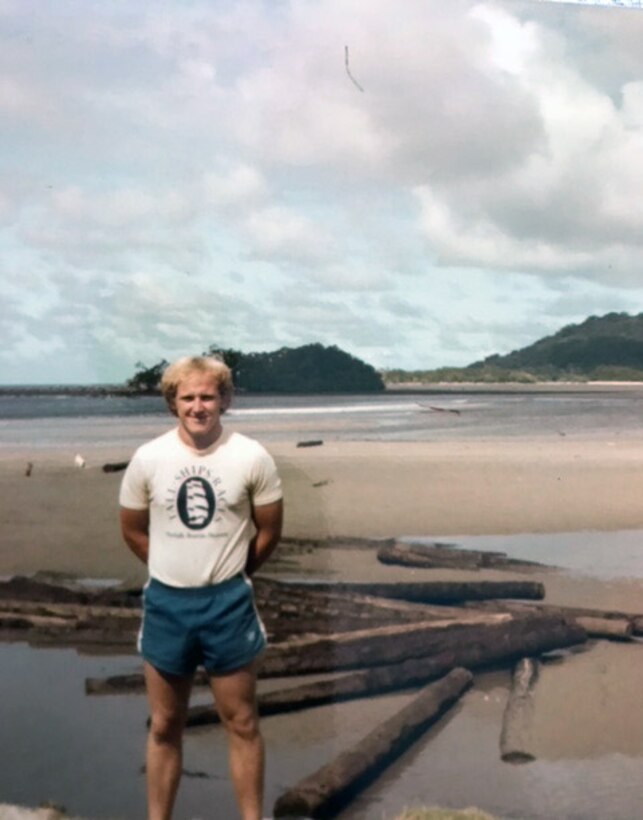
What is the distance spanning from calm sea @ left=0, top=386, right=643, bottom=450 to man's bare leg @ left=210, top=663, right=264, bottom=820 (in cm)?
88

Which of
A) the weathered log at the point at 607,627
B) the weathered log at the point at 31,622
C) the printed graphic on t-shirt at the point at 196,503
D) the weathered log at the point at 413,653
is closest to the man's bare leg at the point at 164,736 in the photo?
the printed graphic on t-shirt at the point at 196,503

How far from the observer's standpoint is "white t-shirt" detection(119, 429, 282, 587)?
2504 millimetres

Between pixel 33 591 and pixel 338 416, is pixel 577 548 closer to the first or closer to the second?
pixel 338 416

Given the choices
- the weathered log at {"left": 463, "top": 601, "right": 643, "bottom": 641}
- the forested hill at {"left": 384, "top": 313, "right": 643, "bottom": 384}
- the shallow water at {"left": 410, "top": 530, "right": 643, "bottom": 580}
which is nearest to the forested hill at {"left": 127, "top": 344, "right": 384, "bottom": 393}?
the forested hill at {"left": 384, "top": 313, "right": 643, "bottom": 384}

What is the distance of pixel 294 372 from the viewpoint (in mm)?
3367

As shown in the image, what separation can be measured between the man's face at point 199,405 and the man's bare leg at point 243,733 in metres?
0.55

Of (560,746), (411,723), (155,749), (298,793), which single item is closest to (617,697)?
(560,746)

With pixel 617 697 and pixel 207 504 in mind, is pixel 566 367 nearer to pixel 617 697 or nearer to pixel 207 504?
pixel 617 697

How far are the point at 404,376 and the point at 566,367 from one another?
561 mm

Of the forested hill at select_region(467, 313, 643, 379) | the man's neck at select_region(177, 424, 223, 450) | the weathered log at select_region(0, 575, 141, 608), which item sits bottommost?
the weathered log at select_region(0, 575, 141, 608)

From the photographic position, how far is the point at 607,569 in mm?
3363

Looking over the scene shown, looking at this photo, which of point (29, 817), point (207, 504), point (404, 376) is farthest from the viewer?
point (404, 376)

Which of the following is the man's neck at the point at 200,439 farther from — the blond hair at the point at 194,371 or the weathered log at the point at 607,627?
the weathered log at the point at 607,627

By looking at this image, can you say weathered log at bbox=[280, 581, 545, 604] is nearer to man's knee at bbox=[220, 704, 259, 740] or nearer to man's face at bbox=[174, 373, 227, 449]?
man's knee at bbox=[220, 704, 259, 740]
